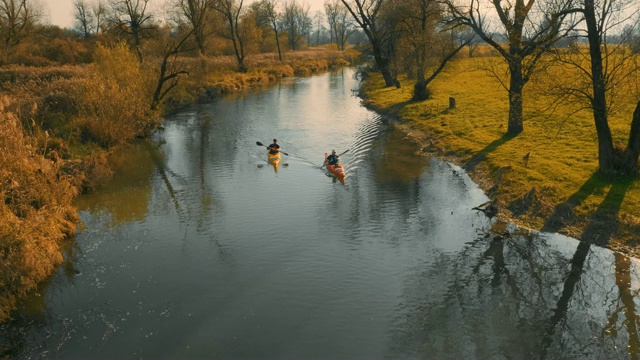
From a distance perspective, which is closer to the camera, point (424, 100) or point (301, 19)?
point (424, 100)

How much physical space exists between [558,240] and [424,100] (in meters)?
26.0

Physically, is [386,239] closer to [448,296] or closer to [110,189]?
[448,296]

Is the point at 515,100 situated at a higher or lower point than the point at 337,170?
higher

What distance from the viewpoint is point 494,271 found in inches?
540

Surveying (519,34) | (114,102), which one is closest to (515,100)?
(519,34)

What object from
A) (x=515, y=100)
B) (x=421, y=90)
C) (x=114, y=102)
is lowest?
(x=515, y=100)

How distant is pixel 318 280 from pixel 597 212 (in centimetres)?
991

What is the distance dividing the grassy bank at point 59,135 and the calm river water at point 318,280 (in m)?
0.92

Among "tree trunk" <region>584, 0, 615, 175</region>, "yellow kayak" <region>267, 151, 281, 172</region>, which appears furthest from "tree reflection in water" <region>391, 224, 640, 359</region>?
"yellow kayak" <region>267, 151, 281, 172</region>

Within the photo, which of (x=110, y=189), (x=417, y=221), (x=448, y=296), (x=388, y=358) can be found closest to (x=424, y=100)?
(x=417, y=221)

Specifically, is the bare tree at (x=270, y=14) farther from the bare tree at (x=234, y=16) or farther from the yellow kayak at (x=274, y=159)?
the yellow kayak at (x=274, y=159)

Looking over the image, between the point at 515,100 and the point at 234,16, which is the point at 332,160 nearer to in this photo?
the point at 515,100

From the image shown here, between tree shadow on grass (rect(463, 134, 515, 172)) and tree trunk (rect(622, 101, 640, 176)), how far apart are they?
253 inches

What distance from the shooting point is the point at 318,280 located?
43.1 feet
